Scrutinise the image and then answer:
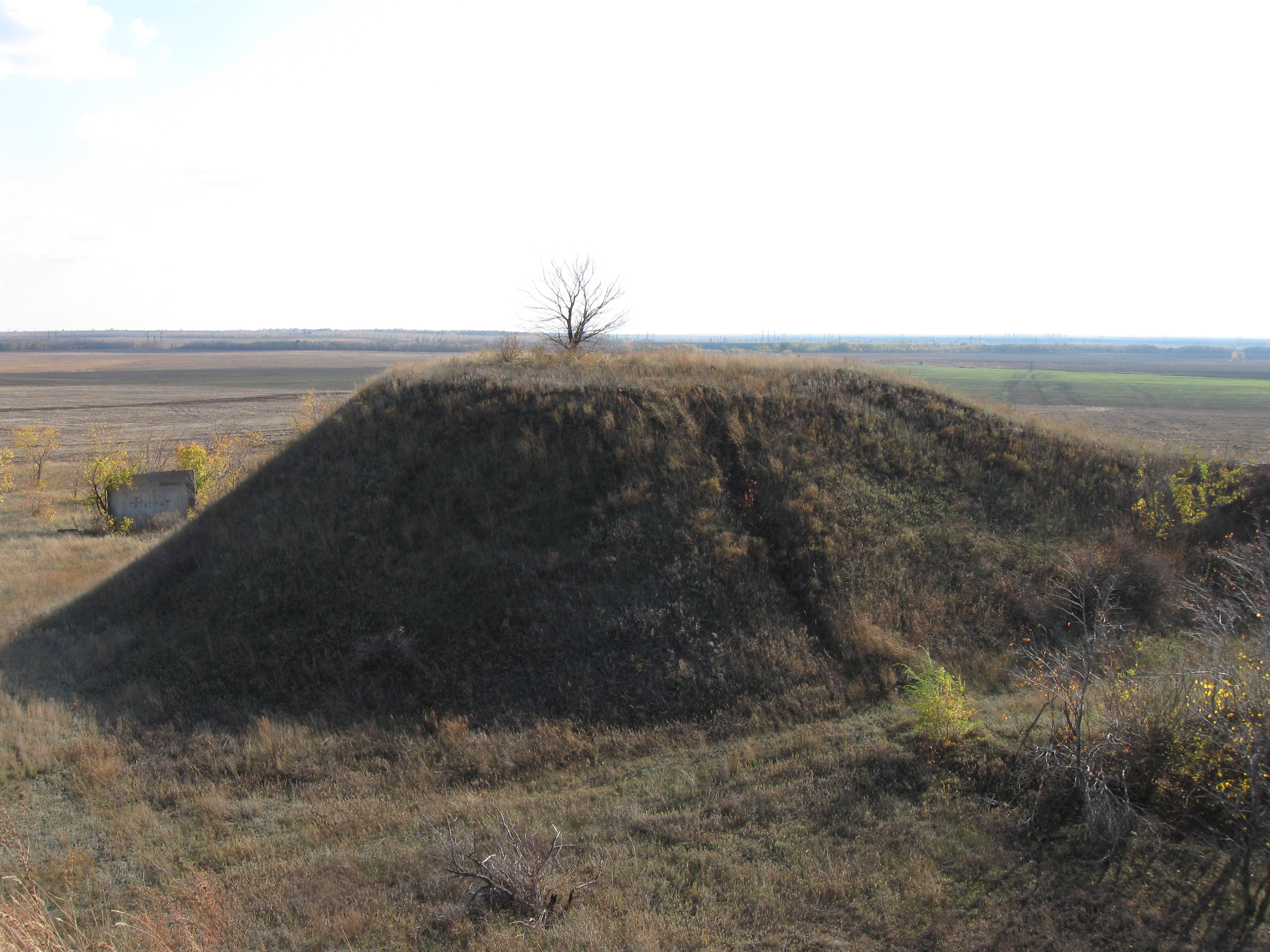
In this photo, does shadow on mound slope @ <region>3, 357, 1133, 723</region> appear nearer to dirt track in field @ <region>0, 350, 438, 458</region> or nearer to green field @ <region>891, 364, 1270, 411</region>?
dirt track in field @ <region>0, 350, 438, 458</region>

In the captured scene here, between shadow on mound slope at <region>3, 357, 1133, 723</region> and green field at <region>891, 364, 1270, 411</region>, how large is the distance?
162 feet

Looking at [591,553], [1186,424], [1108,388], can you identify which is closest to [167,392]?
[591,553]

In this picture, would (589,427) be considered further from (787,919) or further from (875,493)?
(787,919)

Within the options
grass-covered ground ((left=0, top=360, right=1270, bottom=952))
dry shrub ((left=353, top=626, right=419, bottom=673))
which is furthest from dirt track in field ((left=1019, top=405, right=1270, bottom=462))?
dry shrub ((left=353, top=626, right=419, bottom=673))

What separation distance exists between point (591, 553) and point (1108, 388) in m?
98.8

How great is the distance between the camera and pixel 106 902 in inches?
301

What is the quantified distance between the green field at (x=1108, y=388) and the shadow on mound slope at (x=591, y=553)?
4932cm

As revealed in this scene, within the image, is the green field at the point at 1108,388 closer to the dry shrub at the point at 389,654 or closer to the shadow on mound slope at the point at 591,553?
the shadow on mound slope at the point at 591,553

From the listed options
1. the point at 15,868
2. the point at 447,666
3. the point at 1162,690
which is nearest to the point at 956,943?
the point at 1162,690

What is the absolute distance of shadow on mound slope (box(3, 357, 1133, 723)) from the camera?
12367mm

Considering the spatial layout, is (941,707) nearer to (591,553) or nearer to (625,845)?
(625,845)

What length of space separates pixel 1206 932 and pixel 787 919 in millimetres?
4059

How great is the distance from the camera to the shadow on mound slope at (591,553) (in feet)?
40.6

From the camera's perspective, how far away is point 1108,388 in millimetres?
89312
